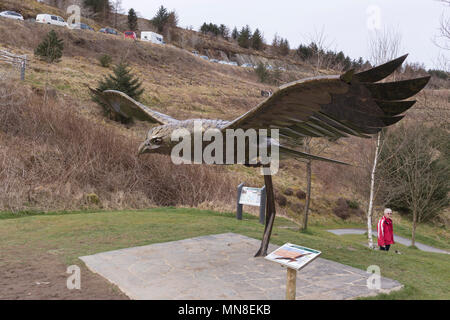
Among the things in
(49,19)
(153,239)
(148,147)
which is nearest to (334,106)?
(148,147)

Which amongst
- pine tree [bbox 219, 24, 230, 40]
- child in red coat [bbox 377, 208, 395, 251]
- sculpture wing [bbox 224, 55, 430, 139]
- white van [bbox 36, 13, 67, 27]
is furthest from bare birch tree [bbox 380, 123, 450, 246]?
pine tree [bbox 219, 24, 230, 40]

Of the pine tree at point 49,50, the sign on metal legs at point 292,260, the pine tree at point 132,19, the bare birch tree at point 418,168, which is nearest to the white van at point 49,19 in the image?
the pine tree at point 49,50

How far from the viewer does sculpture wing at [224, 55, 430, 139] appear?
8.71ft

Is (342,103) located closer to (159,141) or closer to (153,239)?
(159,141)

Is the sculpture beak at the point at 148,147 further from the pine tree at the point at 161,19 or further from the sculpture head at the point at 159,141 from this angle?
the pine tree at the point at 161,19

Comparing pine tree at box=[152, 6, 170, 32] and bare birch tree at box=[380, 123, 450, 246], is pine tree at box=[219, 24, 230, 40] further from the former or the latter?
bare birch tree at box=[380, 123, 450, 246]

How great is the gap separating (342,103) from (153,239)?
4.48m

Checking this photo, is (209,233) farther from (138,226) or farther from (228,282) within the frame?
(228,282)

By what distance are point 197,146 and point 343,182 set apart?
18.5m

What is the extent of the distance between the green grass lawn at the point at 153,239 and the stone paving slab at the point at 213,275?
1.51ft

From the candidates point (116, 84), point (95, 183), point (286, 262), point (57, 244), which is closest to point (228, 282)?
point (286, 262)

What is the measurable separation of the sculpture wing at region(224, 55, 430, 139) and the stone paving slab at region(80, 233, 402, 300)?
1.89 meters

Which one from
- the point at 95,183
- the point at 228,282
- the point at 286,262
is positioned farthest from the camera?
the point at 95,183
